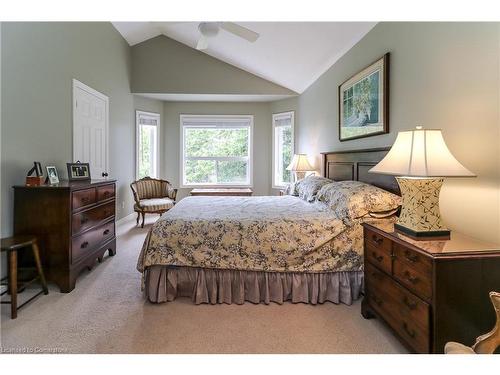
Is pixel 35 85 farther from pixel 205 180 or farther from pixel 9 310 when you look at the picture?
pixel 205 180

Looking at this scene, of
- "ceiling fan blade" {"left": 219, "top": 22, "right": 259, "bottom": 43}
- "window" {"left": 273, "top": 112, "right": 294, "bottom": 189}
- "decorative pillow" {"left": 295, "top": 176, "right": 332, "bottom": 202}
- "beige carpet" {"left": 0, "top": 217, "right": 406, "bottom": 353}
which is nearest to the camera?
"beige carpet" {"left": 0, "top": 217, "right": 406, "bottom": 353}

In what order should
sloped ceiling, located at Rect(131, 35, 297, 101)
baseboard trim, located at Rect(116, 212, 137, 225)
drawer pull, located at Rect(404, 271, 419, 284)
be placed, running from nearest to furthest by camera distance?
drawer pull, located at Rect(404, 271, 419, 284) < baseboard trim, located at Rect(116, 212, 137, 225) < sloped ceiling, located at Rect(131, 35, 297, 101)

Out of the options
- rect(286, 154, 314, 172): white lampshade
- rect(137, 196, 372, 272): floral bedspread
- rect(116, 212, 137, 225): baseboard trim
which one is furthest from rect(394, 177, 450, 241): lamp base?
rect(116, 212, 137, 225): baseboard trim

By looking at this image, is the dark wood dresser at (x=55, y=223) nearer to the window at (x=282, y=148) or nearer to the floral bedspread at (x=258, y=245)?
the floral bedspread at (x=258, y=245)

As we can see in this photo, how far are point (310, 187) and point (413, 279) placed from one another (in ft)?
6.07

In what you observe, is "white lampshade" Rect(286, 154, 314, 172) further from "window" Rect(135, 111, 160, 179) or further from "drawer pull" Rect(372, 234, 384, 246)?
"window" Rect(135, 111, 160, 179)

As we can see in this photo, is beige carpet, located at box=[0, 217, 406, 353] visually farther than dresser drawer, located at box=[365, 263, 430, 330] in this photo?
Yes

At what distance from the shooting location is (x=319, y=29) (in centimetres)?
316

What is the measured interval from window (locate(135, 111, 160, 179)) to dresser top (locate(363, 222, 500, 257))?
198 inches

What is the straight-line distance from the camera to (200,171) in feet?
20.4

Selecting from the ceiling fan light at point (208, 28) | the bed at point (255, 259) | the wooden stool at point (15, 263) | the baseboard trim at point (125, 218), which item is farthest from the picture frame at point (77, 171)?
the ceiling fan light at point (208, 28)

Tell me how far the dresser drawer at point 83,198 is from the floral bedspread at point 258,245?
842 millimetres

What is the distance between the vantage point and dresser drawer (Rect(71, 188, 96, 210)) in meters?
2.48
